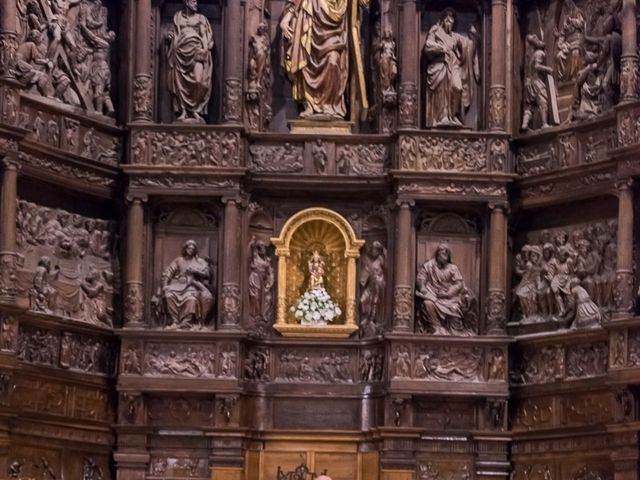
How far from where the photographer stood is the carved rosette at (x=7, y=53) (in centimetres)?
2630

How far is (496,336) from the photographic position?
28.0 m

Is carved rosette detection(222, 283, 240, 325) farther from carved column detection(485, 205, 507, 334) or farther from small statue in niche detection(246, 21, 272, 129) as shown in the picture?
carved column detection(485, 205, 507, 334)

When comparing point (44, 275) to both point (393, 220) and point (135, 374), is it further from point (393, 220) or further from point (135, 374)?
point (393, 220)

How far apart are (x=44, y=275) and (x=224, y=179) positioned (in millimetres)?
3328

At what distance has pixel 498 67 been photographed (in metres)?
28.8

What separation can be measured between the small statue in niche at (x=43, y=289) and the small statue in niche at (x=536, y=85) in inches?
317

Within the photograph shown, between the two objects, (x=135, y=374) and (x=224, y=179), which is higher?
(x=224, y=179)

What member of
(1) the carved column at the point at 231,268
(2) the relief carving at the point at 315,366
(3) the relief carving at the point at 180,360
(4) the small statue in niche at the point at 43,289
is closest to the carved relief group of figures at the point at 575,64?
(2) the relief carving at the point at 315,366

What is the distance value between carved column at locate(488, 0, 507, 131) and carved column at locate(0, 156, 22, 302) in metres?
7.80

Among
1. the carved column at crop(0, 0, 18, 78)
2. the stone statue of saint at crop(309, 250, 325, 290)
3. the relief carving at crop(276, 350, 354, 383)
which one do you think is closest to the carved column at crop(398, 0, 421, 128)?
the stone statue of saint at crop(309, 250, 325, 290)

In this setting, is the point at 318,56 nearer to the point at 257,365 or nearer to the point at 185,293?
the point at 185,293

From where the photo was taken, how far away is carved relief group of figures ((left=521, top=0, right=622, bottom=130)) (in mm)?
27594

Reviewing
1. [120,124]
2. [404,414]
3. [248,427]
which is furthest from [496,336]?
[120,124]

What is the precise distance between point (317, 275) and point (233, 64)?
370 cm
